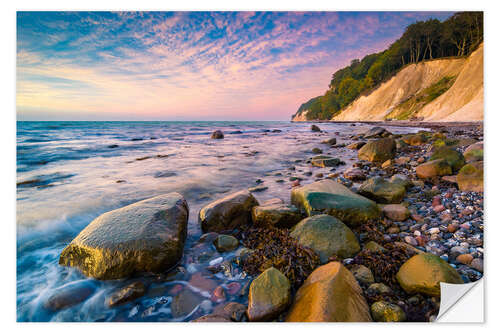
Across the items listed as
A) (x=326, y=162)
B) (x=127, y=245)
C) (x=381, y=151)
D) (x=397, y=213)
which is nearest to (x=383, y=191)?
(x=397, y=213)

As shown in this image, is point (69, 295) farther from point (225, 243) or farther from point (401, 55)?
point (401, 55)

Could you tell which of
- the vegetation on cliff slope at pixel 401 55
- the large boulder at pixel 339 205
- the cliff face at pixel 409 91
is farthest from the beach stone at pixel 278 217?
the cliff face at pixel 409 91

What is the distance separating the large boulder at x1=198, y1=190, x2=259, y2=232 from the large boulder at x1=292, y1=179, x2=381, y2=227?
2.59ft

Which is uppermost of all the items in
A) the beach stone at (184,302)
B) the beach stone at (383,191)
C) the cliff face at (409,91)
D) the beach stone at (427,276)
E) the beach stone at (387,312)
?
the cliff face at (409,91)

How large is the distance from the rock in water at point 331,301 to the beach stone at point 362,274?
0.16 m

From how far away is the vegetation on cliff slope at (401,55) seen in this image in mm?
13357

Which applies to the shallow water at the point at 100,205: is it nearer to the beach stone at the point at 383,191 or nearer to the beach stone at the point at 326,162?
the beach stone at the point at 326,162

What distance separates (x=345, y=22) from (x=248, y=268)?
135 inches

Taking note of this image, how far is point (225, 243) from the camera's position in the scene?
2.29 metres

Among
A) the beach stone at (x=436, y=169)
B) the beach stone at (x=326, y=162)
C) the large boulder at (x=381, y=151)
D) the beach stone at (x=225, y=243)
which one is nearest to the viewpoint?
the beach stone at (x=225, y=243)

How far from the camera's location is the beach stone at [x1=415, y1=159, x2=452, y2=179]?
3.61 metres

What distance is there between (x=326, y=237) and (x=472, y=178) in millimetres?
2333

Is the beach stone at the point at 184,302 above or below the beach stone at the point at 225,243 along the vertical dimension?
below
